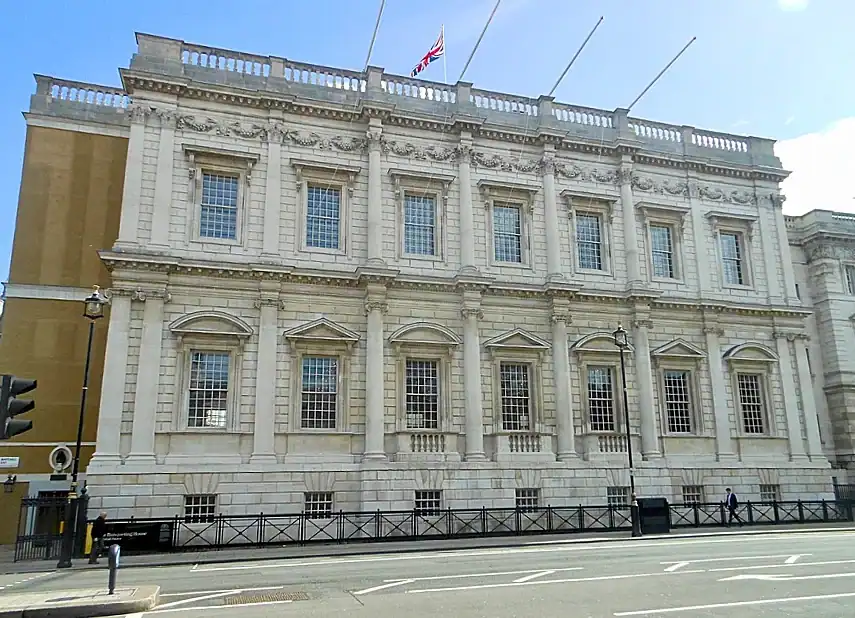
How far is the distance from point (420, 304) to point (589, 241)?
8.87 m

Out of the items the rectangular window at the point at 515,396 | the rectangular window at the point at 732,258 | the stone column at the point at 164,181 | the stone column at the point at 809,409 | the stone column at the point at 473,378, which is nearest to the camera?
the stone column at the point at 164,181

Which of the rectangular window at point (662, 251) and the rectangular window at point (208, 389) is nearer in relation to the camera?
the rectangular window at point (208, 389)

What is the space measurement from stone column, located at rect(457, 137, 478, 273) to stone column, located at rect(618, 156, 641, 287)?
738 cm

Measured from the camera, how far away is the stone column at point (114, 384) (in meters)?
22.5

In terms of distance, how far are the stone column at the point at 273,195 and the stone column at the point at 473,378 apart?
7.84 meters

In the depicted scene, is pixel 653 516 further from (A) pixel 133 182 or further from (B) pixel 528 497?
(A) pixel 133 182

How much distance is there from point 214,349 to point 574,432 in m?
14.6

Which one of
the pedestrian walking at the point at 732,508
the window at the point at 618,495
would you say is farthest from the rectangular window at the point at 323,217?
the pedestrian walking at the point at 732,508

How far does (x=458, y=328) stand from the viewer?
27.4m

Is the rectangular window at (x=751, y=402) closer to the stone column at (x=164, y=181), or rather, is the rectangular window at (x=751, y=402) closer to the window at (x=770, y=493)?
the window at (x=770, y=493)

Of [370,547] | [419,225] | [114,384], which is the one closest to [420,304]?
[419,225]

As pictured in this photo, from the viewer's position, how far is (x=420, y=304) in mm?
27141

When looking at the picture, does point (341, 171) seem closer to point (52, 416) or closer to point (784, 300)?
point (52, 416)

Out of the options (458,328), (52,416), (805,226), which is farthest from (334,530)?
(805,226)
